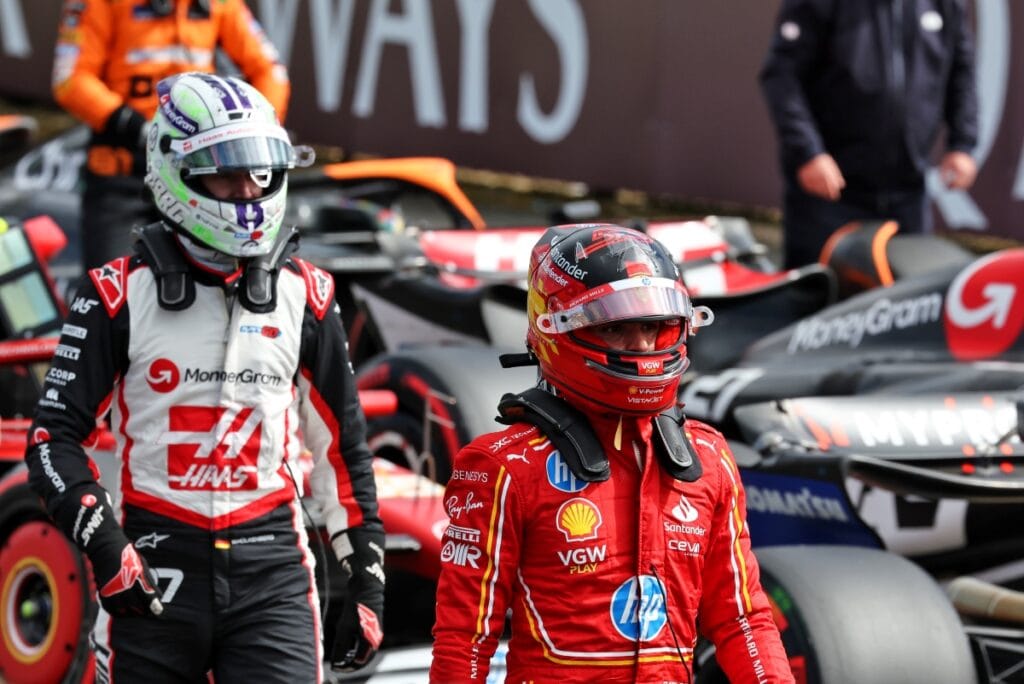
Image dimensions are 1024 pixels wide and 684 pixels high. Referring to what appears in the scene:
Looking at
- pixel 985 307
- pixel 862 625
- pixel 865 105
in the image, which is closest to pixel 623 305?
pixel 862 625

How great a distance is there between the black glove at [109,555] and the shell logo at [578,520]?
0.96 metres

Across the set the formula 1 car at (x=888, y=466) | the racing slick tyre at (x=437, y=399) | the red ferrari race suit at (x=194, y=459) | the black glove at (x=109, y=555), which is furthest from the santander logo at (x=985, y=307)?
the black glove at (x=109, y=555)

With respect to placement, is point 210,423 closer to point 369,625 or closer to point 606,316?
point 369,625

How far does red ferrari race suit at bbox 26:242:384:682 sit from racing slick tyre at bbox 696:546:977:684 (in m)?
1.05

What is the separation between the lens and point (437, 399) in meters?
5.11

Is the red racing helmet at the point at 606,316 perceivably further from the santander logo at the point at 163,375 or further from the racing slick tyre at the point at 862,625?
the racing slick tyre at the point at 862,625

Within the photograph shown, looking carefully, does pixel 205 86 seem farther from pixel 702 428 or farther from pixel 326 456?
pixel 702 428

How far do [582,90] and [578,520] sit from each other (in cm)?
909

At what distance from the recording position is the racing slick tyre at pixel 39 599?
14.3 ft

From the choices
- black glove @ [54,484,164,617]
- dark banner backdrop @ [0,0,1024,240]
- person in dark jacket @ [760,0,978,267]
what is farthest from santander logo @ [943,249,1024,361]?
dark banner backdrop @ [0,0,1024,240]

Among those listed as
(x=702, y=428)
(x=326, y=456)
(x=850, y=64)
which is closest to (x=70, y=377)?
(x=326, y=456)

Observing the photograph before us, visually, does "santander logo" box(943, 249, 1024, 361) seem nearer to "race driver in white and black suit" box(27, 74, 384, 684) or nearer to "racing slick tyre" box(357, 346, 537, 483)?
"racing slick tyre" box(357, 346, 537, 483)

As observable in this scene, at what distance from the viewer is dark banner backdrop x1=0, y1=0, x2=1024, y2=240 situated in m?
A: 9.69

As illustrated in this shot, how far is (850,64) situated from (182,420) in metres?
4.30
